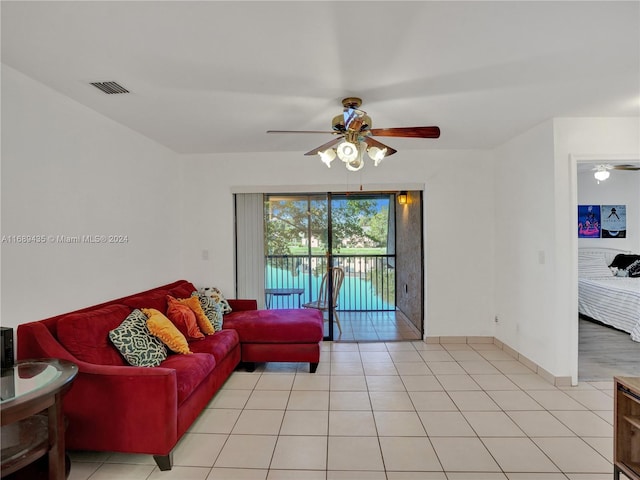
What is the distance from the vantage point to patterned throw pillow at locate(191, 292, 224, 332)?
11.5 ft

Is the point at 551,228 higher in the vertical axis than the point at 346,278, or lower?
higher

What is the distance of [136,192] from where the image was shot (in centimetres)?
353

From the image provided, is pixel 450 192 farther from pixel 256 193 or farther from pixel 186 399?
pixel 186 399

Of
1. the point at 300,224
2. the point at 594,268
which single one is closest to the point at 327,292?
the point at 300,224

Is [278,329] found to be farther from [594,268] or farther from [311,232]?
[594,268]

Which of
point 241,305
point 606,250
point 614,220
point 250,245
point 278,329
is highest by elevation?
point 614,220

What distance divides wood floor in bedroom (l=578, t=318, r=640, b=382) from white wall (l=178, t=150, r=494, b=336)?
1.05m

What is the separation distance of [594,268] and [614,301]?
3.43 ft

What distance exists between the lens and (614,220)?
6016mm

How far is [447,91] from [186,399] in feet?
9.53

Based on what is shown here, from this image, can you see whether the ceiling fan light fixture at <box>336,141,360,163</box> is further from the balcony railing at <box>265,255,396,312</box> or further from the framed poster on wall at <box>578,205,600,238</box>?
the framed poster on wall at <box>578,205,600,238</box>

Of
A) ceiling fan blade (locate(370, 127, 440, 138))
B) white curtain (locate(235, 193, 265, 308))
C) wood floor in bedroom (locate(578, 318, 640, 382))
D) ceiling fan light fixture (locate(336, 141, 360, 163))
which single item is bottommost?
wood floor in bedroom (locate(578, 318, 640, 382))

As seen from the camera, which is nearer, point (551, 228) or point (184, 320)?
point (184, 320)

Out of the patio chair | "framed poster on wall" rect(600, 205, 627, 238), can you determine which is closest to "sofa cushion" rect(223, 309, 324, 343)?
the patio chair
